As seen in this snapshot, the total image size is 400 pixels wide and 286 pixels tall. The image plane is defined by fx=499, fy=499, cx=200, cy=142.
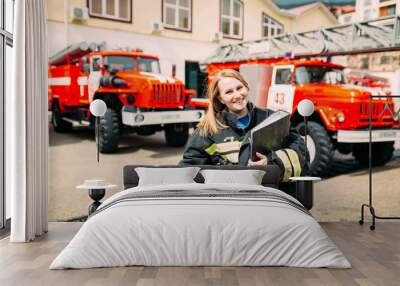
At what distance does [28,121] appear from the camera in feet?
11.8

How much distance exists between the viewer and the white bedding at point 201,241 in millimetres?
2713

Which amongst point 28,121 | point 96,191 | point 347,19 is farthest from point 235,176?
point 347,19

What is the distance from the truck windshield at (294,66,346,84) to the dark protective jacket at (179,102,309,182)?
0.46 m

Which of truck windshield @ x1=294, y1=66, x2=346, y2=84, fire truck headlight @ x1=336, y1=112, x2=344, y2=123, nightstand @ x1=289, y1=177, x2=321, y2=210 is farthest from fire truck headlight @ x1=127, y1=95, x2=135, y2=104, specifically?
fire truck headlight @ x1=336, y1=112, x2=344, y2=123

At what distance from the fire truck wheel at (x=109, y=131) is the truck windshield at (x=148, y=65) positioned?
49cm

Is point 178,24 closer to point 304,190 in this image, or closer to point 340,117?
→ point 340,117

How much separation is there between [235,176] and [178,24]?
1634mm

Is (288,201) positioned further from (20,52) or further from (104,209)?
(20,52)

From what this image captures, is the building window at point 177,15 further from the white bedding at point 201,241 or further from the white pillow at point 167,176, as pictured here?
the white bedding at point 201,241

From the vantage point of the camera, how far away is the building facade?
14.1ft

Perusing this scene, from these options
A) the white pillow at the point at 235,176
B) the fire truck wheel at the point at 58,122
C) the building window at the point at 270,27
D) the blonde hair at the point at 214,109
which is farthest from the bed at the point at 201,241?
the building window at the point at 270,27

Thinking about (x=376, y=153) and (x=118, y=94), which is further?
(x=118, y=94)

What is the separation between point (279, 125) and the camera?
4156 mm

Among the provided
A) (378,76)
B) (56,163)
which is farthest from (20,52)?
(378,76)
